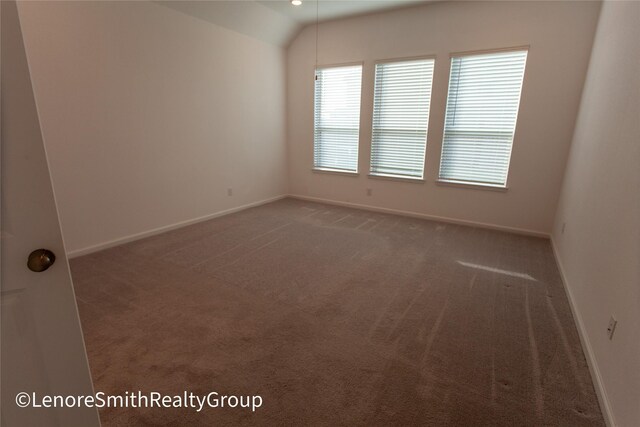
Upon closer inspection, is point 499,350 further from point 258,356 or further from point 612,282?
point 258,356

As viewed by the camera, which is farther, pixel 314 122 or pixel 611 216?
pixel 314 122

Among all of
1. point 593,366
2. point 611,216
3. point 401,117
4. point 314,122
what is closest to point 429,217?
point 401,117

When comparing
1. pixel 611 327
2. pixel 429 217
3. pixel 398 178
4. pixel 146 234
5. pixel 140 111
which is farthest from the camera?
pixel 398 178

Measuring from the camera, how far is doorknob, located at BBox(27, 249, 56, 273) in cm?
85

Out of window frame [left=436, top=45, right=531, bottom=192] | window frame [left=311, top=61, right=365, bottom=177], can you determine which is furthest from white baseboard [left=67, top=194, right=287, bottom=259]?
window frame [left=436, top=45, right=531, bottom=192]

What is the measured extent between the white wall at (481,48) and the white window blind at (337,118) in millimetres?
147

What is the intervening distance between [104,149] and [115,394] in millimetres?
2751

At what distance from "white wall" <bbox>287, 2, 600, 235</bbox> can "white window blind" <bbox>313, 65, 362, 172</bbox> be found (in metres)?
0.15

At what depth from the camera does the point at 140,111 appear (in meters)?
3.64

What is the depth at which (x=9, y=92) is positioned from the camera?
0.78m

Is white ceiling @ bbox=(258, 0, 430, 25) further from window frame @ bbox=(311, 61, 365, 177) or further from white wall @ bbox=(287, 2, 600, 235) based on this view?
window frame @ bbox=(311, 61, 365, 177)

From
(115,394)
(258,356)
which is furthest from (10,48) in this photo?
(258,356)

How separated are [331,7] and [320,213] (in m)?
3.07

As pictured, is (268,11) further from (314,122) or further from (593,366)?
(593,366)
